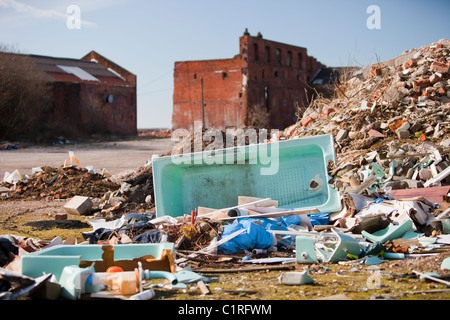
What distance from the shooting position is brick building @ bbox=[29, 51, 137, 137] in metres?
29.8

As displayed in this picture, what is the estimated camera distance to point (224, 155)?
21.6 feet

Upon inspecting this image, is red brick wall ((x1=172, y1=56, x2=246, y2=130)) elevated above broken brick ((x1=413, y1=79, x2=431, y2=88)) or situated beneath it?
elevated above

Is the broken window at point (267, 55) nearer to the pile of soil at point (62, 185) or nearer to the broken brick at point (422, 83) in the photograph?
the pile of soil at point (62, 185)

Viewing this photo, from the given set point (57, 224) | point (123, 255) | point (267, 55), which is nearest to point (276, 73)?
point (267, 55)

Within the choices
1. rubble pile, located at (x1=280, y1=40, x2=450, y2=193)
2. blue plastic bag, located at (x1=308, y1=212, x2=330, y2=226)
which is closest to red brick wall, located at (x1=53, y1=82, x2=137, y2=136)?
rubble pile, located at (x1=280, y1=40, x2=450, y2=193)

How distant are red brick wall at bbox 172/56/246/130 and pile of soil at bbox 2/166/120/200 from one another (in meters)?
24.8

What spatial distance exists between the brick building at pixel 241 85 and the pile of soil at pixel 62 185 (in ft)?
81.6

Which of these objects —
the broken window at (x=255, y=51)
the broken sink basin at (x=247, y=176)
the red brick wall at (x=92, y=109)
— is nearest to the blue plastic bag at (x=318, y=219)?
the broken sink basin at (x=247, y=176)

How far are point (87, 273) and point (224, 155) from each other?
12.1 feet

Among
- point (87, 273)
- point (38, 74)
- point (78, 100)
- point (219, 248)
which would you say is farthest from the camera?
point (78, 100)

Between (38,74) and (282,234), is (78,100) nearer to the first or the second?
(38,74)

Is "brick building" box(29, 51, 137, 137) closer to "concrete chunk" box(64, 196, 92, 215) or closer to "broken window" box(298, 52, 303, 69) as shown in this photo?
"broken window" box(298, 52, 303, 69)

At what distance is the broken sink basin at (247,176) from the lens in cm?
640
